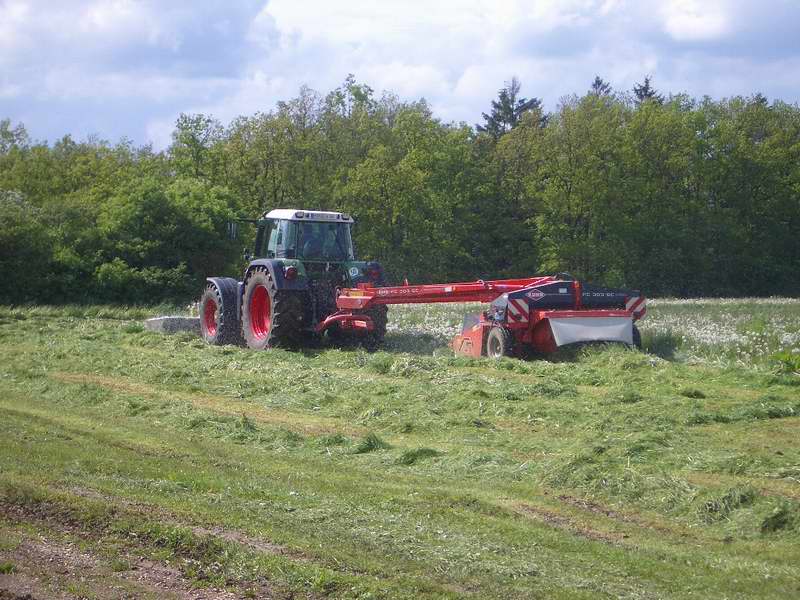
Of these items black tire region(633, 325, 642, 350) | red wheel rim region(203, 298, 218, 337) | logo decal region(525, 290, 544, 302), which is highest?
logo decal region(525, 290, 544, 302)

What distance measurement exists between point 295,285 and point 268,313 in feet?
4.55

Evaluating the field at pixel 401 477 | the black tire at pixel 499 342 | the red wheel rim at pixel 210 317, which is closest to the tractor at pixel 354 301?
the black tire at pixel 499 342

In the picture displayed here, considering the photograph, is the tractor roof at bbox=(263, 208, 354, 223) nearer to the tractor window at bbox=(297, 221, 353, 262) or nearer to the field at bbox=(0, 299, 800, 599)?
the tractor window at bbox=(297, 221, 353, 262)

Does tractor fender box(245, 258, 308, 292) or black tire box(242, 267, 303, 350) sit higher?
tractor fender box(245, 258, 308, 292)

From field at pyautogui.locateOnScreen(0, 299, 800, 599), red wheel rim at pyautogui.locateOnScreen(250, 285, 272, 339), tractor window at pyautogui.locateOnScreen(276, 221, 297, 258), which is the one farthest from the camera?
red wheel rim at pyautogui.locateOnScreen(250, 285, 272, 339)

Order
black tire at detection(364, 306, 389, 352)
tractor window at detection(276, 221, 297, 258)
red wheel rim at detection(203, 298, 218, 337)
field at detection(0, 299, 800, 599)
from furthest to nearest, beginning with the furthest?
red wheel rim at detection(203, 298, 218, 337)
tractor window at detection(276, 221, 297, 258)
black tire at detection(364, 306, 389, 352)
field at detection(0, 299, 800, 599)

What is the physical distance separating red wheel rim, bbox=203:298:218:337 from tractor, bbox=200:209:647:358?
1.10 feet

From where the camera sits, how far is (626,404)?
37.8 feet

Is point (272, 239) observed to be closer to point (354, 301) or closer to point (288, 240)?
point (288, 240)

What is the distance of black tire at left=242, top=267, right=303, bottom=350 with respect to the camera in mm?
17547

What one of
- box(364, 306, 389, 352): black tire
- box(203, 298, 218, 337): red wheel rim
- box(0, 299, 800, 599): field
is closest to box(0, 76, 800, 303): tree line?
box(203, 298, 218, 337): red wheel rim

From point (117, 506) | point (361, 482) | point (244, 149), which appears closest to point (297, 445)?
point (361, 482)

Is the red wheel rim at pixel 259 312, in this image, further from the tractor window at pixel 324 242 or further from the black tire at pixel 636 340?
the black tire at pixel 636 340

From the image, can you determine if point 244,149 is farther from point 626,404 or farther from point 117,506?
point 117,506
